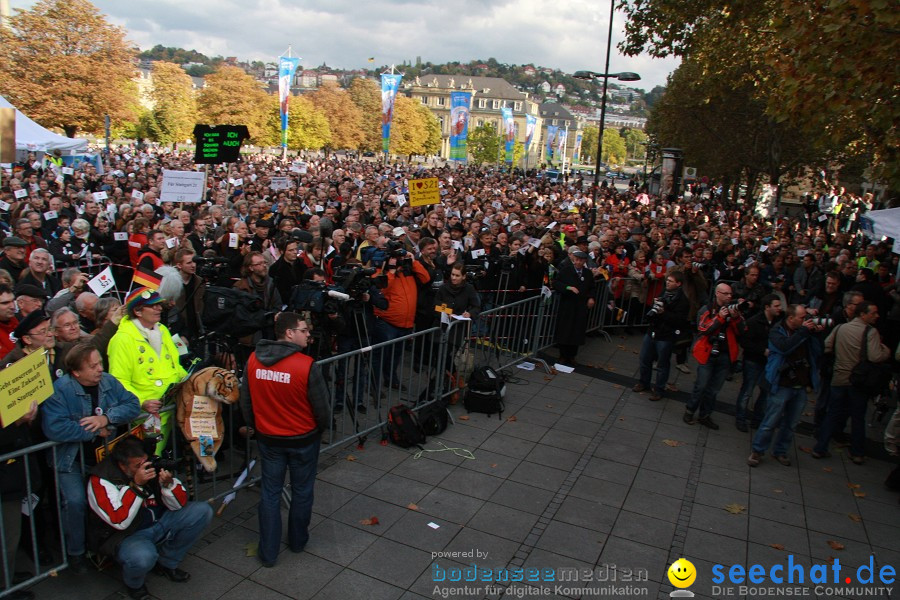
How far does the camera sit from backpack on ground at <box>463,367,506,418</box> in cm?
767

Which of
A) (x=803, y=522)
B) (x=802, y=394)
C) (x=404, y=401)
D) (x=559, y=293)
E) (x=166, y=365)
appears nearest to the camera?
(x=166, y=365)

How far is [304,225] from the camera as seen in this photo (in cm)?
1339

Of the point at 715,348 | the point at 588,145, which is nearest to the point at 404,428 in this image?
the point at 715,348

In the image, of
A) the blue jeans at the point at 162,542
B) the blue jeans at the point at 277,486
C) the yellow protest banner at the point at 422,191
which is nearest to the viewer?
the blue jeans at the point at 162,542

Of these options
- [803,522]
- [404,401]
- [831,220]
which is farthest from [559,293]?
[831,220]

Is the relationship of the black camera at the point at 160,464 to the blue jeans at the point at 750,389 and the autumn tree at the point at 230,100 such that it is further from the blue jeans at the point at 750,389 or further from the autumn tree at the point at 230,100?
the autumn tree at the point at 230,100

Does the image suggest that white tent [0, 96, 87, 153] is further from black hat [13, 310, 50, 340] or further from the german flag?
black hat [13, 310, 50, 340]

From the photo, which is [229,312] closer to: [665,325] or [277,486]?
[277,486]

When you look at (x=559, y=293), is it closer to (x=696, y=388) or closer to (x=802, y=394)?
(x=696, y=388)

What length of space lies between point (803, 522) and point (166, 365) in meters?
5.75

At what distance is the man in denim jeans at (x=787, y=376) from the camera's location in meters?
6.73

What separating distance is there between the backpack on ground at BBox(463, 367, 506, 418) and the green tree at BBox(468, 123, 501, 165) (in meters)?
91.5

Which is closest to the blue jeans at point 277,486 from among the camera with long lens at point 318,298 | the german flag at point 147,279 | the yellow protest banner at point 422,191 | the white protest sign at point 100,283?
the camera with long lens at point 318,298

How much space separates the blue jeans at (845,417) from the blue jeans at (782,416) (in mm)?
614
